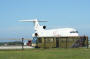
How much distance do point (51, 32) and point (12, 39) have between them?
1563 centimetres

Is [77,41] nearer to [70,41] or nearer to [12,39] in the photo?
[70,41]

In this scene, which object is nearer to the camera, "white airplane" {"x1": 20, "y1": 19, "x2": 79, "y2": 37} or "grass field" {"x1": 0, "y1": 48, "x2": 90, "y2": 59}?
"grass field" {"x1": 0, "y1": 48, "x2": 90, "y2": 59}

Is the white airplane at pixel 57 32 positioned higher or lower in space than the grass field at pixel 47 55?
higher

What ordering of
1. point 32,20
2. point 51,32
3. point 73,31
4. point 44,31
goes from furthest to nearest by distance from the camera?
point 32,20 < point 44,31 < point 51,32 < point 73,31

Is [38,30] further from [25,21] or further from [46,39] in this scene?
[46,39]

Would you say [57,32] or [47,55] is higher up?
[57,32]

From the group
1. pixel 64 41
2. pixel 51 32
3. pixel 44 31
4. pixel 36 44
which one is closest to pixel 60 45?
pixel 64 41

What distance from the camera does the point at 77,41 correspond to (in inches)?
1527

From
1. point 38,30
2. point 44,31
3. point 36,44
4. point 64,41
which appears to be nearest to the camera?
point 64,41

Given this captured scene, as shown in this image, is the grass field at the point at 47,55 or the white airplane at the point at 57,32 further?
the white airplane at the point at 57,32

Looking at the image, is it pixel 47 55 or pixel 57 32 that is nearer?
pixel 47 55

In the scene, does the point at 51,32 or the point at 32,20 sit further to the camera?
the point at 32,20

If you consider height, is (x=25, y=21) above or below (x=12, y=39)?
above

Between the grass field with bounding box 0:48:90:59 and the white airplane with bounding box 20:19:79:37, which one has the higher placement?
the white airplane with bounding box 20:19:79:37
